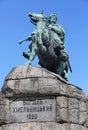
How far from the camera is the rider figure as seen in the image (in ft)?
59.3

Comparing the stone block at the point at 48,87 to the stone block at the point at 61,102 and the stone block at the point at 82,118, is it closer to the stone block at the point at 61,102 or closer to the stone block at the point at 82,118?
the stone block at the point at 61,102

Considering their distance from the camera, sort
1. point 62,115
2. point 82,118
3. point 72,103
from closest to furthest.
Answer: point 62,115 → point 72,103 → point 82,118

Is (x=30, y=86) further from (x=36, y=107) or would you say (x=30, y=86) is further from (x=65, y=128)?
(x=65, y=128)

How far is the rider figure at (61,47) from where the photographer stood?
18078 mm

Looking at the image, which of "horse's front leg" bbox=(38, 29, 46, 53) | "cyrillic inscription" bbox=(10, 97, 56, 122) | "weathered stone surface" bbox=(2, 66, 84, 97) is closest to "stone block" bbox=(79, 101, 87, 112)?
"weathered stone surface" bbox=(2, 66, 84, 97)

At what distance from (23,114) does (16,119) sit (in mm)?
301

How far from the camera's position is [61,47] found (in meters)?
18.0

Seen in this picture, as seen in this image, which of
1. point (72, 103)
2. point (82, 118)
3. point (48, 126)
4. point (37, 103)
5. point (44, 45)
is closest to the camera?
point (48, 126)

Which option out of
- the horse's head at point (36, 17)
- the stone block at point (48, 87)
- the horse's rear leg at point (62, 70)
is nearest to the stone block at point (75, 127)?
the stone block at point (48, 87)

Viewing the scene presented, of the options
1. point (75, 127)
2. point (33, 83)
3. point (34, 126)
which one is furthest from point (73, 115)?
point (33, 83)

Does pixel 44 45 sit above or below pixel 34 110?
above

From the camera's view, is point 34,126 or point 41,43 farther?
A: point 41,43

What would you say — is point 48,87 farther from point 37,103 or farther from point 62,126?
point 62,126

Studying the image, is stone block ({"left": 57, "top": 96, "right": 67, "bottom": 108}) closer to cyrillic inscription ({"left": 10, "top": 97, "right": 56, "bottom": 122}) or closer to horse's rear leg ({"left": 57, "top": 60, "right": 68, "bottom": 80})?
cyrillic inscription ({"left": 10, "top": 97, "right": 56, "bottom": 122})
